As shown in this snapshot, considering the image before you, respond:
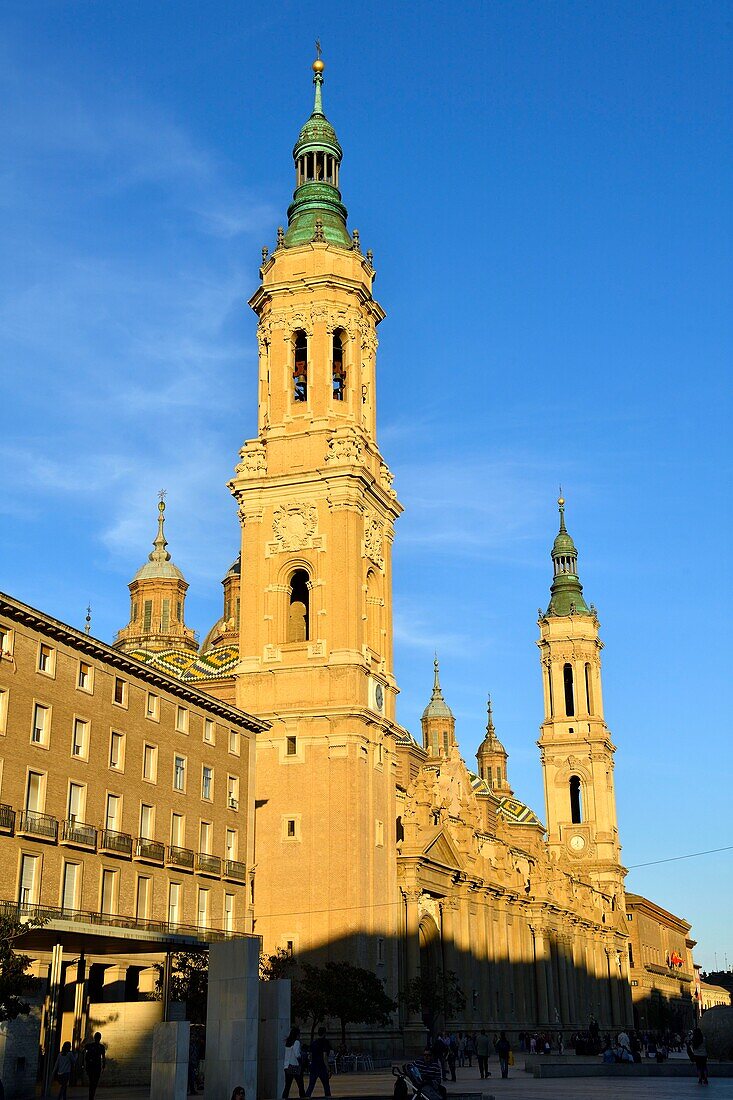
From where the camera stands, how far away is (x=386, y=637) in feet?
234

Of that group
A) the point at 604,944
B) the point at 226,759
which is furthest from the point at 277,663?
the point at 604,944

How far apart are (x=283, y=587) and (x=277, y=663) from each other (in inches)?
165

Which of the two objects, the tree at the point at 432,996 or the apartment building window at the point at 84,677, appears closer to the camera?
the apartment building window at the point at 84,677

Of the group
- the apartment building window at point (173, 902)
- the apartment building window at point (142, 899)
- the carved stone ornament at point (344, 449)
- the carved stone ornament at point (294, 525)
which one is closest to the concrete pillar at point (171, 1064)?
the apartment building window at point (142, 899)

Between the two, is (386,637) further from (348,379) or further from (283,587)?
(348,379)

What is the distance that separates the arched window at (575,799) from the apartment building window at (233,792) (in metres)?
80.9

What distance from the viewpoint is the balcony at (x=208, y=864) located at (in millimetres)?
53688

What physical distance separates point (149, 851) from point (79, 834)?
471 centimetres

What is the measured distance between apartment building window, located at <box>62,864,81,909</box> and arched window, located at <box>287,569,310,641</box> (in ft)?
80.9

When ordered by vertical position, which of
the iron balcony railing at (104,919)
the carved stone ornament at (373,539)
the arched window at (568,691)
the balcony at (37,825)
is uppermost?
the arched window at (568,691)

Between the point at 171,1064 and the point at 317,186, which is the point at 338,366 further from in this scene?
the point at 171,1064

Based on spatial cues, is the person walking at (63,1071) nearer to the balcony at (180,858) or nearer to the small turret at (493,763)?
the balcony at (180,858)

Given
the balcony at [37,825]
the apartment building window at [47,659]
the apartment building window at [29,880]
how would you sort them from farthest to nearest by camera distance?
the apartment building window at [47,659], the balcony at [37,825], the apartment building window at [29,880]

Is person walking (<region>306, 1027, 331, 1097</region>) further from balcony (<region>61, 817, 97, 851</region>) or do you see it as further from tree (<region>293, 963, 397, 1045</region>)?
tree (<region>293, 963, 397, 1045</region>)
